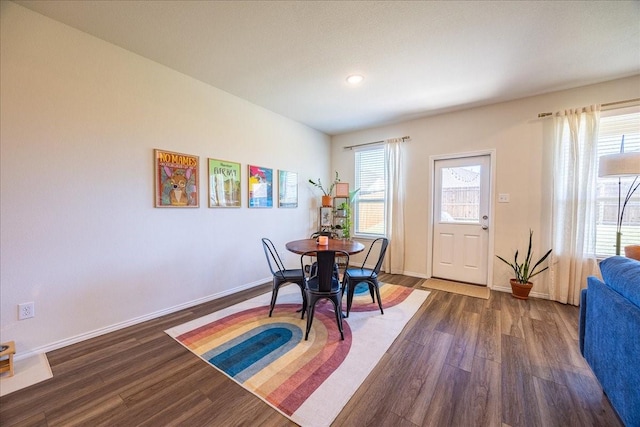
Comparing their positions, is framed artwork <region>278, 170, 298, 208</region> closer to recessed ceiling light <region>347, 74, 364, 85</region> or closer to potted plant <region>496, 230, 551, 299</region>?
recessed ceiling light <region>347, 74, 364, 85</region>

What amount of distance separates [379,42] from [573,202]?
3.01 meters

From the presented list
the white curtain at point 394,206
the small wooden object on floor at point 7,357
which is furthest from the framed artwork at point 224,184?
the white curtain at point 394,206

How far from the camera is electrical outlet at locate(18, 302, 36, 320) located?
75.9 inches

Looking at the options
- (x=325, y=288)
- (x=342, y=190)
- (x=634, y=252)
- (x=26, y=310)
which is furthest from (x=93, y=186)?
(x=634, y=252)

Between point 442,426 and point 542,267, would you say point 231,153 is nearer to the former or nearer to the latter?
point 442,426

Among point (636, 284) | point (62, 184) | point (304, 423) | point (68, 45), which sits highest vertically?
point (68, 45)

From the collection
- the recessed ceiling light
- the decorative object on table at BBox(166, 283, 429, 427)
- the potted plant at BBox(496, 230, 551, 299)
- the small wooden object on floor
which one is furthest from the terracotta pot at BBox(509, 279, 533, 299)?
the small wooden object on floor

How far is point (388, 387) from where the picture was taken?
1673 millimetres

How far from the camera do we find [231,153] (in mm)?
3336

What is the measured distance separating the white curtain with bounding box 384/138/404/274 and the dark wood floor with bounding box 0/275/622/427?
1974mm

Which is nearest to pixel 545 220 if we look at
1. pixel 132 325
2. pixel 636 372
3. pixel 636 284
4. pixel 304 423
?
pixel 636 284

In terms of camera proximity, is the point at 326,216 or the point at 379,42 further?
the point at 326,216

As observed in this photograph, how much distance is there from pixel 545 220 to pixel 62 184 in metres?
5.28

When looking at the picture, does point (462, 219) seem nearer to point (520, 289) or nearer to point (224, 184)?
point (520, 289)
